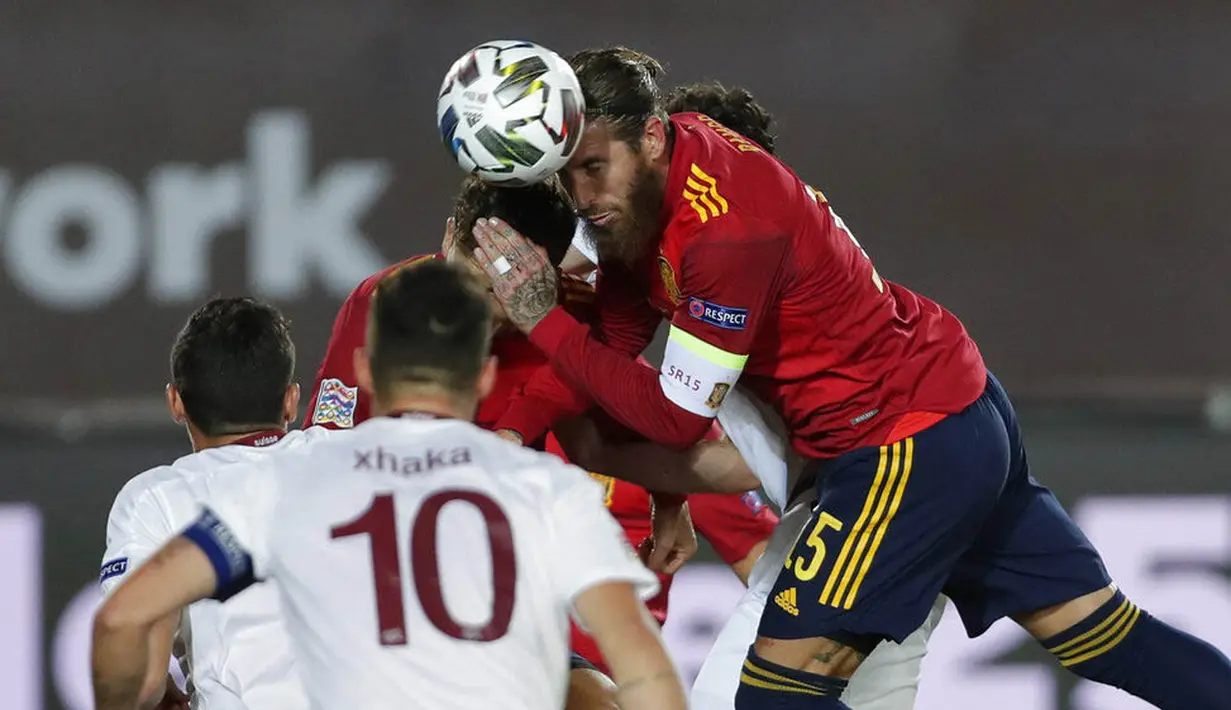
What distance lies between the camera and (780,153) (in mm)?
6816

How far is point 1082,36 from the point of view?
686cm

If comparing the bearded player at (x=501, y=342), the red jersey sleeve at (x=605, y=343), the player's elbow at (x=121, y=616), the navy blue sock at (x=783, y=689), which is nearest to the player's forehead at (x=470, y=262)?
the bearded player at (x=501, y=342)

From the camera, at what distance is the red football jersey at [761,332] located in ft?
13.1

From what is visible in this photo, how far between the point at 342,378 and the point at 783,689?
47.5 inches

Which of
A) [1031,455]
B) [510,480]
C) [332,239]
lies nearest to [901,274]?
[1031,455]

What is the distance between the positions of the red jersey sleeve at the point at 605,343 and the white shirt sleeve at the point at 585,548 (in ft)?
4.24

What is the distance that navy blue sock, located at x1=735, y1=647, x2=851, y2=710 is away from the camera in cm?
419

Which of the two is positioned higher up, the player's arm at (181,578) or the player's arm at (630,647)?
the player's arm at (181,578)

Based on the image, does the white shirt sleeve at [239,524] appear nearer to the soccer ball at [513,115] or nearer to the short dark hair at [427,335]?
the short dark hair at [427,335]

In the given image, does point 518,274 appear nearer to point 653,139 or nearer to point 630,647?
point 653,139

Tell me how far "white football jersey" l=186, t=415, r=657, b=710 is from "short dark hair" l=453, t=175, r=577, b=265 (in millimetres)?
1331

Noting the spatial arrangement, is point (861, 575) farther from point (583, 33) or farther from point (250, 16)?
point (250, 16)

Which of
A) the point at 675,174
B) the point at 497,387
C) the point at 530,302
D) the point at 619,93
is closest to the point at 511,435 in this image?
the point at 497,387

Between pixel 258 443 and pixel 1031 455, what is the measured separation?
362 cm
